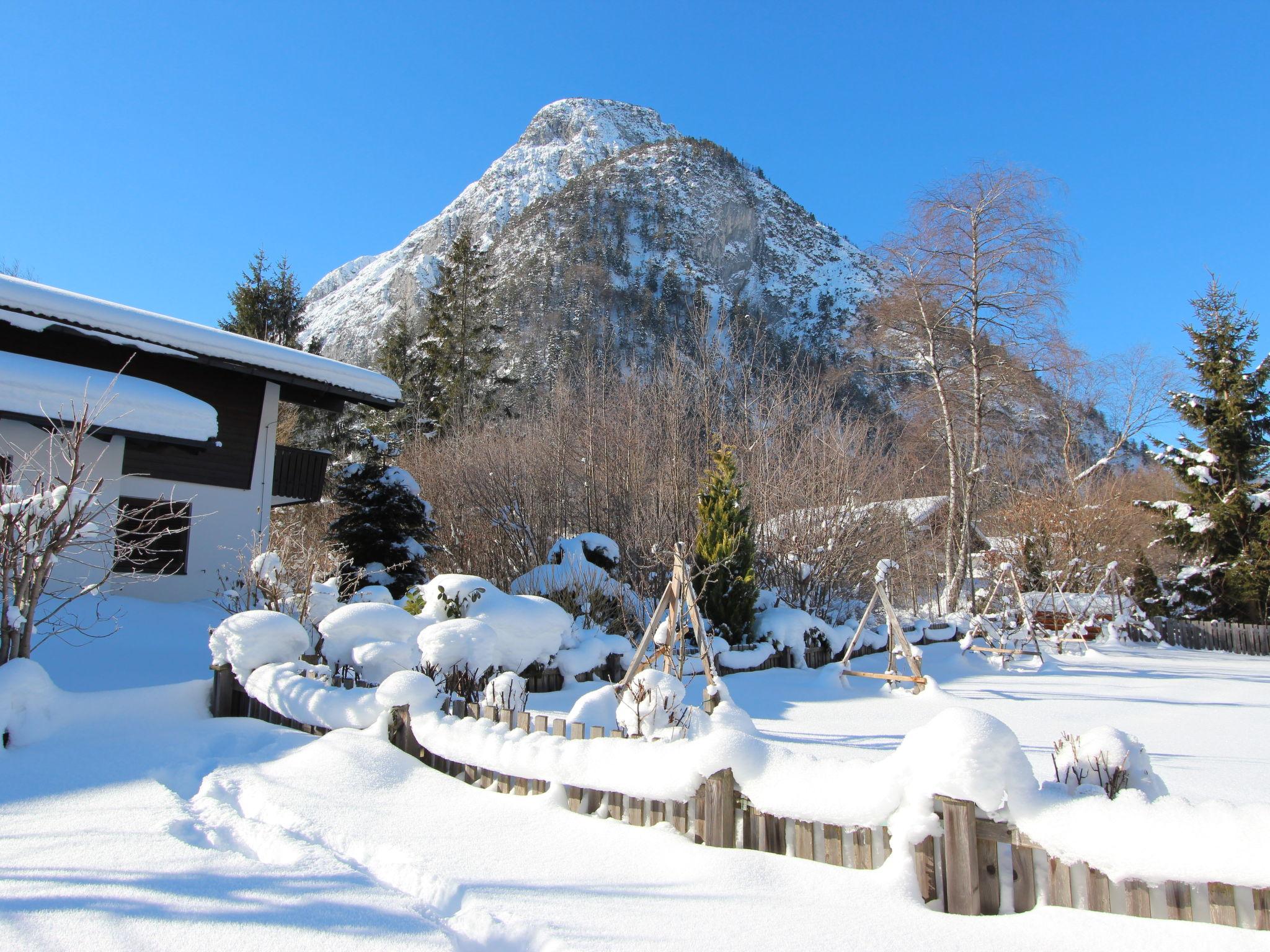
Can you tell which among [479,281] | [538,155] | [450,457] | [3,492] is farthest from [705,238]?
[3,492]

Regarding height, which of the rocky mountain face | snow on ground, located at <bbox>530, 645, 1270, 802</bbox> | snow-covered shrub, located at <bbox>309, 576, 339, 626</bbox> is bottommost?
snow on ground, located at <bbox>530, 645, 1270, 802</bbox>

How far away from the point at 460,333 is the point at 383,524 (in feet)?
55.9

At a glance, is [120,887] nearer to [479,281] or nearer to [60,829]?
[60,829]

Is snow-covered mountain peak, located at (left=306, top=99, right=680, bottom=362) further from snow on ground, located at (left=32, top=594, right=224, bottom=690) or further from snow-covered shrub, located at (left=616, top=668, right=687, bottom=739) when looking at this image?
snow-covered shrub, located at (left=616, top=668, right=687, bottom=739)

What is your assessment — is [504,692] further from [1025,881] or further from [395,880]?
[1025,881]

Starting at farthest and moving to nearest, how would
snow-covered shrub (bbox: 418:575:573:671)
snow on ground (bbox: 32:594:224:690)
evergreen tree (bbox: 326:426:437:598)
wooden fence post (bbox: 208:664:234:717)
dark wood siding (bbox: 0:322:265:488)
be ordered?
1. evergreen tree (bbox: 326:426:437:598)
2. dark wood siding (bbox: 0:322:265:488)
3. snow-covered shrub (bbox: 418:575:573:671)
4. snow on ground (bbox: 32:594:224:690)
5. wooden fence post (bbox: 208:664:234:717)

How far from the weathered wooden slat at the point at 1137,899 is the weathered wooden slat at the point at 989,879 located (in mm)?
411

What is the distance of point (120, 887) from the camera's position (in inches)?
A: 124

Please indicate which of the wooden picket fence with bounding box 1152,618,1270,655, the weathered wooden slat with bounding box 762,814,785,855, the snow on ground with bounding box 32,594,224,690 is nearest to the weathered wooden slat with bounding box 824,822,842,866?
the weathered wooden slat with bounding box 762,814,785,855

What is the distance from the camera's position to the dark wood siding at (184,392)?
42.9 feet

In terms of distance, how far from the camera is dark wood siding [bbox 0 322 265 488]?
13086mm

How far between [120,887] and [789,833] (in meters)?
2.73

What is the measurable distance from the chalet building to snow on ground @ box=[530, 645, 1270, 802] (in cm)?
733

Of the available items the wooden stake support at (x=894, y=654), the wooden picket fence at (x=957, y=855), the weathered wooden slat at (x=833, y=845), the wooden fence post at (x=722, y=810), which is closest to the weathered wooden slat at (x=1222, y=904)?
the wooden picket fence at (x=957, y=855)
